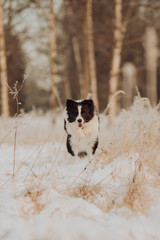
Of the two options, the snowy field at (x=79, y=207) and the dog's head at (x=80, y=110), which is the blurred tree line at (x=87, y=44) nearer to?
the dog's head at (x=80, y=110)

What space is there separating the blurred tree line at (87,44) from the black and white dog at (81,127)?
788mm

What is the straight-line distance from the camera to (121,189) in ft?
10.3

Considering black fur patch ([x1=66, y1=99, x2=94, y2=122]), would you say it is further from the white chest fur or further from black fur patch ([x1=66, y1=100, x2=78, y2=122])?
the white chest fur

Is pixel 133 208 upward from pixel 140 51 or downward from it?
downward

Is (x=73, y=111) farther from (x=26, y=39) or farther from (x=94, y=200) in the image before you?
(x=26, y=39)

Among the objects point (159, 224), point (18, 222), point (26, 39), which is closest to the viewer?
point (18, 222)

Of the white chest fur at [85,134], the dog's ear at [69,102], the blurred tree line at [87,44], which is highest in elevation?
the blurred tree line at [87,44]

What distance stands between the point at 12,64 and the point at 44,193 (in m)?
21.2

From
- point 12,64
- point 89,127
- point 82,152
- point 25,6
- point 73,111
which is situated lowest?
point 82,152

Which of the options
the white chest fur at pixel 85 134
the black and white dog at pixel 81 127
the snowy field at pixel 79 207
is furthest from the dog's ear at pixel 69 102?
the snowy field at pixel 79 207

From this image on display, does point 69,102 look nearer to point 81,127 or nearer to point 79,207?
point 81,127

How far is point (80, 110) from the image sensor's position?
428 cm

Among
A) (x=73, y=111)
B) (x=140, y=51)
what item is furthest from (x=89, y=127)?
(x=140, y=51)

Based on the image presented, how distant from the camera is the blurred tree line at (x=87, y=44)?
10.8m
